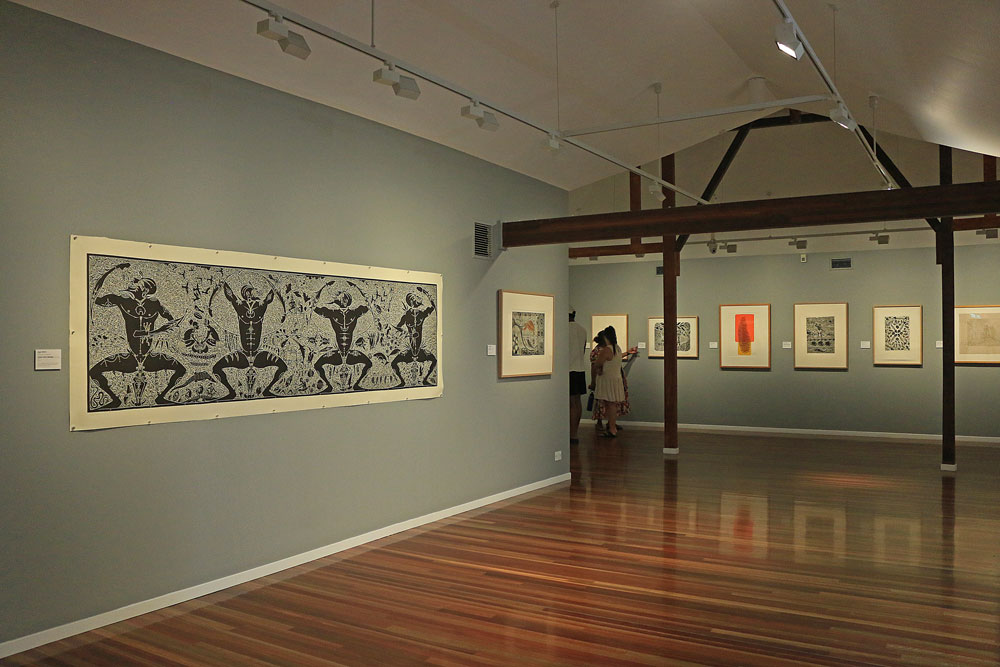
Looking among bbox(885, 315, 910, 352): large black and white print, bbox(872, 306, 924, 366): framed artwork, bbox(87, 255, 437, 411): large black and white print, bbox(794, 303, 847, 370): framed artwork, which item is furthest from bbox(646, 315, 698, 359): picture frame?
bbox(87, 255, 437, 411): large black and white print

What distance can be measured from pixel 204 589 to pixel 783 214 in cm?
539

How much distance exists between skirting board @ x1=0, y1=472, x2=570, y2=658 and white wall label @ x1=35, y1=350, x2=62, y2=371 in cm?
142

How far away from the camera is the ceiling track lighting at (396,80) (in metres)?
4.58

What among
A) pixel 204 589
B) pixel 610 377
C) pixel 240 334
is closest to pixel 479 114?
pixel 240 334

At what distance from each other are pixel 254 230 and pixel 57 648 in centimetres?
283

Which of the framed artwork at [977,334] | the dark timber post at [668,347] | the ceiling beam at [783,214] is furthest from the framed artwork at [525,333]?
the framed artwork at [977,334]

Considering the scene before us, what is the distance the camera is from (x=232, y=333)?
5.46 m

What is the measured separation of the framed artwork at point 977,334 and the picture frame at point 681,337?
424 centimetres

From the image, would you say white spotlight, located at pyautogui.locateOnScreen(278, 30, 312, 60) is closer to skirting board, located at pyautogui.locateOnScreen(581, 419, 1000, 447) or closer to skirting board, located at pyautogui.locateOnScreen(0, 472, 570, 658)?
skirting board, located at pyautogui.locateOnScreen(0, 472, 570, 658)

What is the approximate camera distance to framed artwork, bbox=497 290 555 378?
27.8 ft

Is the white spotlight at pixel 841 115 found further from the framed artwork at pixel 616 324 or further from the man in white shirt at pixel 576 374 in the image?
the framed artwork at pixel 616 324

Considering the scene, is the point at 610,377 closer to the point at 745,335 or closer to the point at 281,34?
the point at 745,335

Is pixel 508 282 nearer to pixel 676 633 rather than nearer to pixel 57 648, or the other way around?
pixel 676 633

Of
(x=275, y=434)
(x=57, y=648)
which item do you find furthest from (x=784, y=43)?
(x=57, y=648)
